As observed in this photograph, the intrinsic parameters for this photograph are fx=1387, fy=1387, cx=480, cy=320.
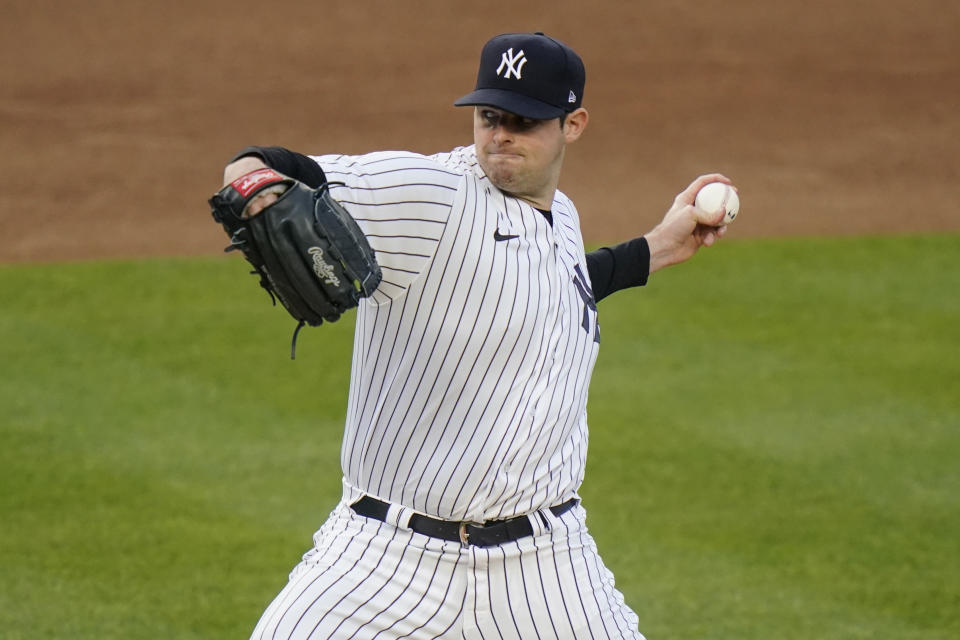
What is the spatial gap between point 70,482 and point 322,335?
2.33m

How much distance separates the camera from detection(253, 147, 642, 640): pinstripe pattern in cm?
297

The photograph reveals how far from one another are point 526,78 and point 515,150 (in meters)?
0.17

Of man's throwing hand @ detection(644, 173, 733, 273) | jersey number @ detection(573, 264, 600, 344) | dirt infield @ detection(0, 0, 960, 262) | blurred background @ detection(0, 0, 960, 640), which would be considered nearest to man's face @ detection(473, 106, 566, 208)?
jersey number @ detection(573, 264, 600, 344)

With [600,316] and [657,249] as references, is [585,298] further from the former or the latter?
[600,316]

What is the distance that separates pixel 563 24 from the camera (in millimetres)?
13289

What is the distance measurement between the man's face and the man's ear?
108 mm

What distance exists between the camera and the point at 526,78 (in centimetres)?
323

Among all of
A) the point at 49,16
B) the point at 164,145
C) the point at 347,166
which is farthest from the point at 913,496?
the point at 49,16

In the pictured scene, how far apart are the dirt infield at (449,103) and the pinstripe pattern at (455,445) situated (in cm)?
679

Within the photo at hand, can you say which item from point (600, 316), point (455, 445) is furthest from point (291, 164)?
point (600, 316)

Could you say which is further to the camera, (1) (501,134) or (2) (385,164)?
(1) (501,134)

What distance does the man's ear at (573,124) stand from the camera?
3.40 metres

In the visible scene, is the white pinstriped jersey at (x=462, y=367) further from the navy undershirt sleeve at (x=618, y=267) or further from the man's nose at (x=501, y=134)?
the navy undershirt sleeve at (x=618, y=267)

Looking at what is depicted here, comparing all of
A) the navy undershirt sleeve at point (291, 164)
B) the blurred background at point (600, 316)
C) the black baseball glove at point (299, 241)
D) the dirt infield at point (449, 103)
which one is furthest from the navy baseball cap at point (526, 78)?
the dirt infield at point (449, 103)
